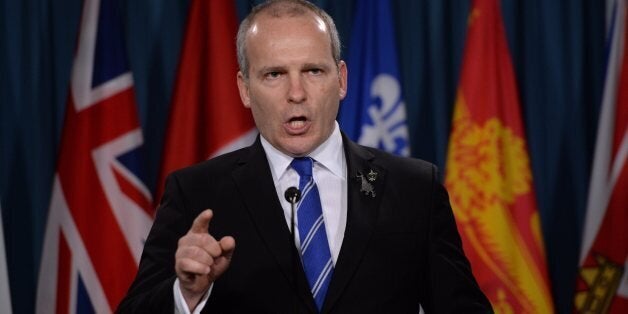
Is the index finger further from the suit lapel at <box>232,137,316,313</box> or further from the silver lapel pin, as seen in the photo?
the silver lapel pin

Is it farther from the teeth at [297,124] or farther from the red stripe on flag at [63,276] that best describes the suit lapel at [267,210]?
the red stripe on flag at [63,276]

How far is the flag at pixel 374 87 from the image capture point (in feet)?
11.4

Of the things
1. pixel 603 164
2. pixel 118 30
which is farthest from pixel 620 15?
pixel 118 30

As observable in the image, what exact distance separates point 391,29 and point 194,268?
7.45ft

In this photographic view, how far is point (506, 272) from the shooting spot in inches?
133

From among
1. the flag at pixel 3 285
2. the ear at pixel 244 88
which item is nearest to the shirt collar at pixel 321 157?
the ear at pixel 244 88

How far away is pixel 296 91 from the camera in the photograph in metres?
1.82

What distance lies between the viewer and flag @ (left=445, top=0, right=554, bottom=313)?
3.36 meters

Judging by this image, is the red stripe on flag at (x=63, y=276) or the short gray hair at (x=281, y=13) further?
the red stripe on flag at (x=63, y=276)

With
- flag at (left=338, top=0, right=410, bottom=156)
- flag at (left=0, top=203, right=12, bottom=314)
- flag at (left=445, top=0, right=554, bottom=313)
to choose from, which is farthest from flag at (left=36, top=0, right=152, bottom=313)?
flag at (left=445, top=0, right=554, bottom=313)

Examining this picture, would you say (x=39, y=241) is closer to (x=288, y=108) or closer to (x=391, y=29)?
(x=391, y=29)

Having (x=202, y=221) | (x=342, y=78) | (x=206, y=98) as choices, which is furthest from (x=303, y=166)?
(x=206, y=98)

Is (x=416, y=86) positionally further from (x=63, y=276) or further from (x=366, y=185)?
(x=366, y=185)

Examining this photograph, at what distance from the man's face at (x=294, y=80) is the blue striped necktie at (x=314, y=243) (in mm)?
101
